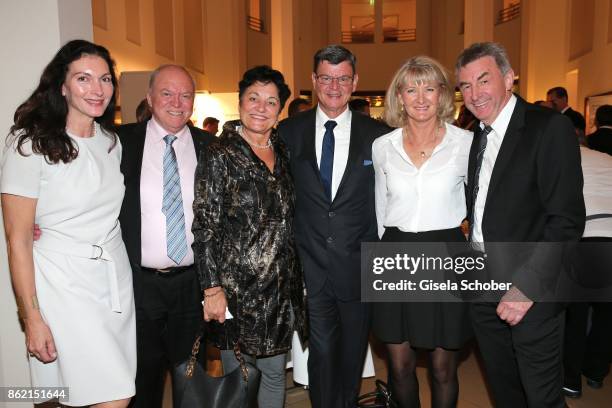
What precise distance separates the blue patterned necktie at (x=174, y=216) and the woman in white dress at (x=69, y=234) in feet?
0.99

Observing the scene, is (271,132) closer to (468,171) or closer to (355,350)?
(468,171)

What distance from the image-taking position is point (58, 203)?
7.02 ft

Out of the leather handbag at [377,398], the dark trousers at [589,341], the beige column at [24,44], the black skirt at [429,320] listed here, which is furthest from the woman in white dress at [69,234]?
the dark trousers at [589,341]

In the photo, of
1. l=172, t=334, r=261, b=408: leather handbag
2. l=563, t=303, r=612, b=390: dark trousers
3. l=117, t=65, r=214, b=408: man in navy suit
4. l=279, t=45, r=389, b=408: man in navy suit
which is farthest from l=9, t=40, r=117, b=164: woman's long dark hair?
l=563, t=303, r=612, b=390: dark trousers

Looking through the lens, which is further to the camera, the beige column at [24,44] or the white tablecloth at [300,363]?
the white tablecloth at [300,363]

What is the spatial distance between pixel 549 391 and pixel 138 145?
89.8 inches

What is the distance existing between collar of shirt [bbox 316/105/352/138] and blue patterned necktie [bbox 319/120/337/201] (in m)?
0.05

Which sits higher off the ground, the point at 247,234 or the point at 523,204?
the point at 523,204

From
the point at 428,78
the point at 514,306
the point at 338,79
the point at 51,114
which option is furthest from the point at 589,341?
the point at 51,114

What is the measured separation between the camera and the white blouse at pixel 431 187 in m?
2.61

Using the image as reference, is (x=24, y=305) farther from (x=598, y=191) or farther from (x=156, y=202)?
(x=598, y=191)

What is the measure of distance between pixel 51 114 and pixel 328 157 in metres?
1.38

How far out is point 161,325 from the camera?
274cm

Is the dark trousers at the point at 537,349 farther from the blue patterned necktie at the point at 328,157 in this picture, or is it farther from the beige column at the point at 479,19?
the beige column at the point at 479,19
